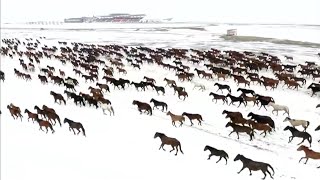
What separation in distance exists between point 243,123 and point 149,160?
441cm

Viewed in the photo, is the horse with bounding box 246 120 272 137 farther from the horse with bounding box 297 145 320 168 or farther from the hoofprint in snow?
the horse with bounding box 297 145 320 168

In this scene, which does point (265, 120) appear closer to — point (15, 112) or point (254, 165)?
point (254, 165)

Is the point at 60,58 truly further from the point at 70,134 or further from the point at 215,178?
the point at 215,178

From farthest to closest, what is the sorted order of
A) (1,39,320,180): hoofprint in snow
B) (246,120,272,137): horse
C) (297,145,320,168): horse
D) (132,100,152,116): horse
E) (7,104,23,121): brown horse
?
(132,100,152,116): horse
(7,104,23,121): brown horse
(246,120,272,137): horse
(297,145,320,168): horse
(1,39,320,180): hoofprint in snow

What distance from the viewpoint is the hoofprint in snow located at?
1085 centimetres

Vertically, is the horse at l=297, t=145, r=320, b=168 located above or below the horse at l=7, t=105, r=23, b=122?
below

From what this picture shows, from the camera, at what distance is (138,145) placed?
505 inches

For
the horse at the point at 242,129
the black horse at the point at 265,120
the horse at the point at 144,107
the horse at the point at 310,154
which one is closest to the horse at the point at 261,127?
the horse at the point at 242,129

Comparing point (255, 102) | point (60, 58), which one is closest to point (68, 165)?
point (255, 102)

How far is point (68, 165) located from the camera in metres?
11.1

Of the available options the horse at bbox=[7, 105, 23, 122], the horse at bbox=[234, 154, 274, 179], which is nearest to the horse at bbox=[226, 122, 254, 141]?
the horse at bbox=[234, 154, 274, 179]

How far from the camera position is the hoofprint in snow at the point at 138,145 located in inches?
427

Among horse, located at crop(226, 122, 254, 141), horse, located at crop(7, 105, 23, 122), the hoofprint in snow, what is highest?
horse, located at crop(7, 105, 23, 122)

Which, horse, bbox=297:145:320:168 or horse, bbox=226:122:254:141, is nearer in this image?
horse, bbox=297:145:320:168
